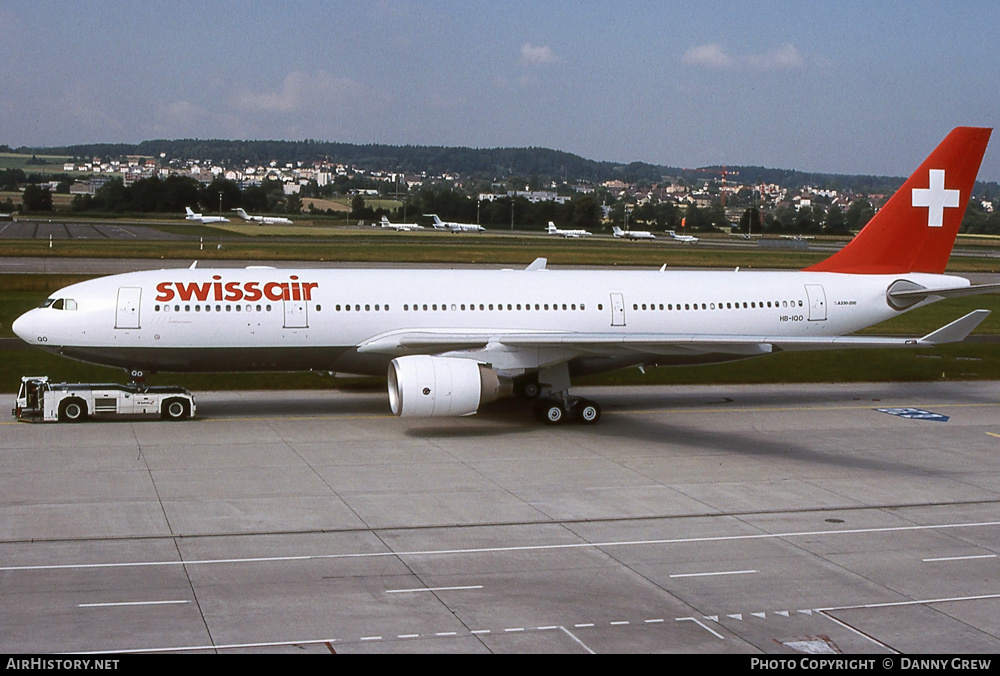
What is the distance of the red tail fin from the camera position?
118ft

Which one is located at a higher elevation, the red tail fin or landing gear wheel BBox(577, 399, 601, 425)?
the red tail fin

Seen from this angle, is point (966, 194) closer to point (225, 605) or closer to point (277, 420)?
point (277, 420)

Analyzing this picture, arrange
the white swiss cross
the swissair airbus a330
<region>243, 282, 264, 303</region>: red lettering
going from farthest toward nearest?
the white swiss cross → <region>243, 282, 264, 303</region>: red lettering → the swissair airbus a330

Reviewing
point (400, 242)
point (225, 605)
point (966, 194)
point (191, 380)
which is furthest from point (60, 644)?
point (400, 242)

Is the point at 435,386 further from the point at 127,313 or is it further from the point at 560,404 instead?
the point at 127,313

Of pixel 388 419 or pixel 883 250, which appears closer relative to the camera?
pixel 388 419

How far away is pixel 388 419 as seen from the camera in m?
31.6

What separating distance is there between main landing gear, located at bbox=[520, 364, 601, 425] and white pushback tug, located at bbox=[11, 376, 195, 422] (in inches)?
411

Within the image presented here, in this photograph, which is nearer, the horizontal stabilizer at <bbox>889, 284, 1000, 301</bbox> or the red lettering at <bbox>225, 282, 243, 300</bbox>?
the red lettering at <bbox>225, 282, 243, 300</bbox>

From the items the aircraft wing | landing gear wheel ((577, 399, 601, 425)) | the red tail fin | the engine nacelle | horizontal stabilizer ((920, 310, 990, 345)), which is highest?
the red tail fin

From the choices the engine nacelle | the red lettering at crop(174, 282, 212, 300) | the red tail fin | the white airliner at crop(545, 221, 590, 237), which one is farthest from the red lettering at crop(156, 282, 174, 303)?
the white airliner at crop(545, 221, 590, 237)

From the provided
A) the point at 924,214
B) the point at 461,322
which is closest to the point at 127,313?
the point at 461,322

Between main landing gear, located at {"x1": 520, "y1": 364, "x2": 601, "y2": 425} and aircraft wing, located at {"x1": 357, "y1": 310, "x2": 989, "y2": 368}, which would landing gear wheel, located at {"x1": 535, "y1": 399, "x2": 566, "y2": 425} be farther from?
aircraft wing, located at {"x1": 357, "y1": 310, "x2": 989, "y2": 368}
